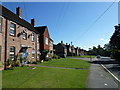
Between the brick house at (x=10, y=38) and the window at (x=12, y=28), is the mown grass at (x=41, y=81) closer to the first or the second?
the brick house at (x=10, y=38)

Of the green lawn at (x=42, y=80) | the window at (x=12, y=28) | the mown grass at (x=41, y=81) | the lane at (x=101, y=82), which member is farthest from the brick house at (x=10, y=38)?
the lane at (x=101, y=82)

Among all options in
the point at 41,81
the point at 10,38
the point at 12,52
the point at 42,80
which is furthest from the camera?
the point at 12,52

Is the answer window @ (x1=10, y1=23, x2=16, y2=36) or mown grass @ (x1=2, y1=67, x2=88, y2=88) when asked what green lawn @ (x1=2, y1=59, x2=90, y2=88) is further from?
window @ (x1=10, y1=23, x2=16, y2=36)

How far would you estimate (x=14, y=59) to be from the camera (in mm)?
14281

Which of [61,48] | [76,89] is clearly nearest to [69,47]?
[61,48]

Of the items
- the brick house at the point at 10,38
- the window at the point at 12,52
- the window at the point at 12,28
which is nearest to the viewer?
the brick house at the point at 10,38

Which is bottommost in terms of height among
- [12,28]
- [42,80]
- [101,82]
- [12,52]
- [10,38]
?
[101,82]

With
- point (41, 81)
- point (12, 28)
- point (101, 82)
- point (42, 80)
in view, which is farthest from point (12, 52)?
point (101, 82)

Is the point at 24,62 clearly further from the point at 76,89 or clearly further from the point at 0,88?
the point at 76,89

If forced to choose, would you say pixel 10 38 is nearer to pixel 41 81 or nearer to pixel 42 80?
pixel 42 80

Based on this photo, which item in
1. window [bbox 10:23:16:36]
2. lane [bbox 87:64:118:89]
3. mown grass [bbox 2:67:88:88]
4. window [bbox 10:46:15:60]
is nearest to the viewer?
mown grass [bbox 2:67:88:88]

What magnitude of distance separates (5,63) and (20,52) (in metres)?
3.70

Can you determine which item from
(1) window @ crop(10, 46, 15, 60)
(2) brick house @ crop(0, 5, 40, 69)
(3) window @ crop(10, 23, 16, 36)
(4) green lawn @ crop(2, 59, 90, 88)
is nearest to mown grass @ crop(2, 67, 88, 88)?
(4) green lawn @ crop(2, 59, 90, 88)

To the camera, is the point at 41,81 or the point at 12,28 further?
the point at 12,28
